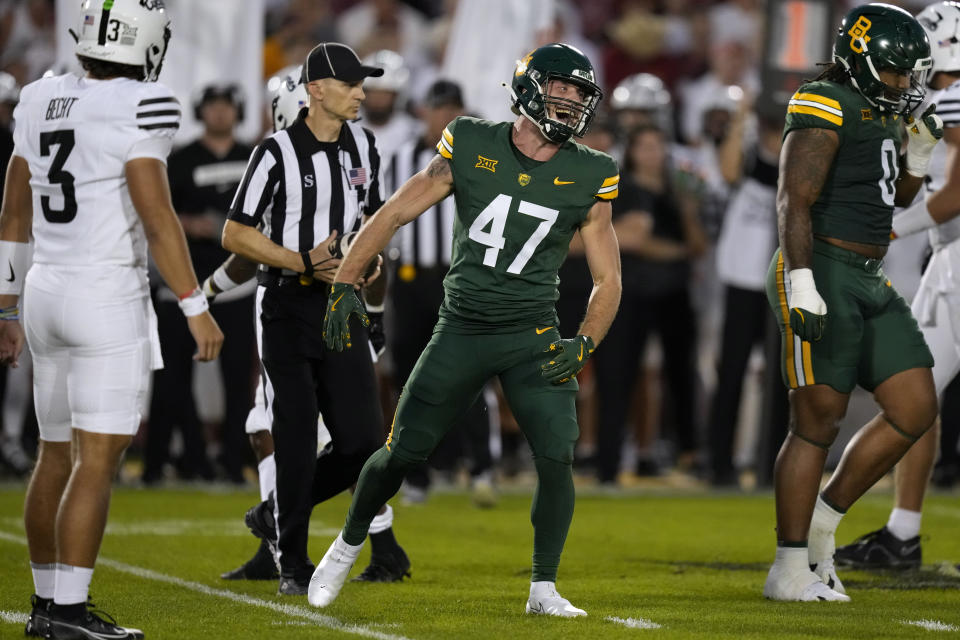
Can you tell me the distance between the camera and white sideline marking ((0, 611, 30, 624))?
487cm

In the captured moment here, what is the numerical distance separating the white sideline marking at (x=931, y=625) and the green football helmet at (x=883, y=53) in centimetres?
173

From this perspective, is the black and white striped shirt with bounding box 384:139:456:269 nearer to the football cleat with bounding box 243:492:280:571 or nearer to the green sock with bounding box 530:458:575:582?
the football cleat with bounding box 243:492:280:571

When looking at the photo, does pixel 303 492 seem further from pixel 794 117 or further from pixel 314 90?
pixel 794 117

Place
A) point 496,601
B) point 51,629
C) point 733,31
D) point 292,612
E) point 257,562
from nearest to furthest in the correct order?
point 51,629 → point 292,612 → point 496,601 → point 257,562 → point 733,31

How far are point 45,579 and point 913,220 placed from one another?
11.7 feet

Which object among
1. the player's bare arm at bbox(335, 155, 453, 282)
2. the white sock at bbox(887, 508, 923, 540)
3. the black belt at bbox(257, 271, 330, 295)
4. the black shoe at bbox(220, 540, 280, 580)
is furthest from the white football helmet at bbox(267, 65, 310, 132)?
the white sock at bbox(887, 508, 923, 540)

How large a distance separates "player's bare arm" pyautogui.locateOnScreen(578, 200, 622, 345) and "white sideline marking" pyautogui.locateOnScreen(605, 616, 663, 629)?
86 centimetres

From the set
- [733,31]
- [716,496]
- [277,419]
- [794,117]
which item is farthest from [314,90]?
[733,31]

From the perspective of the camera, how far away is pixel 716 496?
996 cm

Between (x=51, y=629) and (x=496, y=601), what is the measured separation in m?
1.58

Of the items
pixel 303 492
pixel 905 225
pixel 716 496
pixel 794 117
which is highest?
pixel 794 117

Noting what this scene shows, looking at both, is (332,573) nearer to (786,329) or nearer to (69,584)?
(69,584)

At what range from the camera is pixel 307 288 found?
5648mm

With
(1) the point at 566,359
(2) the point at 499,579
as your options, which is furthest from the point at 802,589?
(1) the point at 566,359
